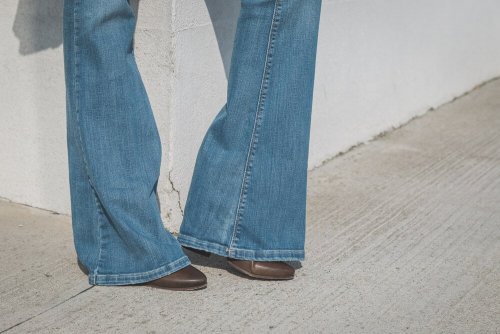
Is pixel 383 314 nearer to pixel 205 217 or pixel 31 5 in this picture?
pixel 205 217

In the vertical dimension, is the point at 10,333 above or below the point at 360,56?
below

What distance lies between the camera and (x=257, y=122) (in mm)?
2807

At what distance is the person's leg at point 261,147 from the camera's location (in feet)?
9.07

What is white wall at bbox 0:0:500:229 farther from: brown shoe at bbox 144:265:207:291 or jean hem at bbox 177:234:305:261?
brown shoe at bbox 144:265:207:291

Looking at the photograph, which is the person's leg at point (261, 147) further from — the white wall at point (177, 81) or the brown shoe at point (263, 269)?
the white wall at point (177, 81)

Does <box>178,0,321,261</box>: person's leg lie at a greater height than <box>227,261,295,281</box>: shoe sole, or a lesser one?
greater

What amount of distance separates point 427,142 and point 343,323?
2.19 m

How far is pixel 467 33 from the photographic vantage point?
223 inches

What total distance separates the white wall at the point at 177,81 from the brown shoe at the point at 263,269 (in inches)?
17.2

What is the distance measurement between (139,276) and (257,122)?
0.59m

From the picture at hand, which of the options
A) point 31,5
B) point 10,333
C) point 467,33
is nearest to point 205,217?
point 10,333

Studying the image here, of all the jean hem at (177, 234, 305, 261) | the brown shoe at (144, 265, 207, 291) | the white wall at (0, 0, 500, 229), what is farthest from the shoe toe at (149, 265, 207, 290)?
the white wall at (0, 0, 500, 229)

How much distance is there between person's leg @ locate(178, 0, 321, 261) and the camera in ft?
9.07

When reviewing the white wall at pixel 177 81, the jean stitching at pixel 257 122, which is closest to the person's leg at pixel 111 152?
the jean stitching at pixel 257 122
